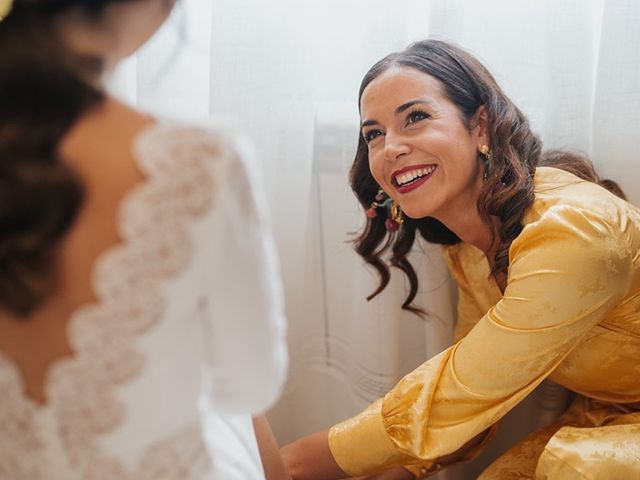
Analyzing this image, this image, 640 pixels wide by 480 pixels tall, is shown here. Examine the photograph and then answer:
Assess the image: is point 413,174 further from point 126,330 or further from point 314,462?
point 126,330

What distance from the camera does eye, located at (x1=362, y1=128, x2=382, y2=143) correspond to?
123cm

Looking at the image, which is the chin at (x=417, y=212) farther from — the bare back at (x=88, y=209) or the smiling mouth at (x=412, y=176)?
the bare back at (x=88, y=209)

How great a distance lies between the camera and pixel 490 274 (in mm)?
1252

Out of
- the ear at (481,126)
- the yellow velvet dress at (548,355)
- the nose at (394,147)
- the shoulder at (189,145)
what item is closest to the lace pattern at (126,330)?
the shoulder at (189,145)

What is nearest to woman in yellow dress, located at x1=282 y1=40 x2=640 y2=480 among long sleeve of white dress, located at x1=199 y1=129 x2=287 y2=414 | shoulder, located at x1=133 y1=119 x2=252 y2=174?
long sleeve of white dress, located at x1=199 y1=129 x2=287 y2=414

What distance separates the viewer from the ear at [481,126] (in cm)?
121

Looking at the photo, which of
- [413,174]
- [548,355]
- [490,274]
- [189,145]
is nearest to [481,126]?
[413,174]

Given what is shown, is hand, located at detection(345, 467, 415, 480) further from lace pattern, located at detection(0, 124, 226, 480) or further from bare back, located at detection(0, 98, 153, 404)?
bare back, located at detection(0, 98, 153, 404)

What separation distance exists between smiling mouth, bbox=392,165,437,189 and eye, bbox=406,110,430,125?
0.08 metres

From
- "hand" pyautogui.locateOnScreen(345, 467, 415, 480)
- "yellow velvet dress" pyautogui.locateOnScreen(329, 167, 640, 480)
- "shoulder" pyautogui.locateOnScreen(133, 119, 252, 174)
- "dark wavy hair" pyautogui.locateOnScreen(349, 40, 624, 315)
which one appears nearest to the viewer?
"shoulder" pyautogui.locateOnScreen(133, 119, 252, 174)

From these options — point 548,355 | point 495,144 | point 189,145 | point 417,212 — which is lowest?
point 548,355

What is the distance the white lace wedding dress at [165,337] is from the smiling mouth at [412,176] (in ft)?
1.85

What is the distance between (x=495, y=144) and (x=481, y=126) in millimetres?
49

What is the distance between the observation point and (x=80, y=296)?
634 mm
